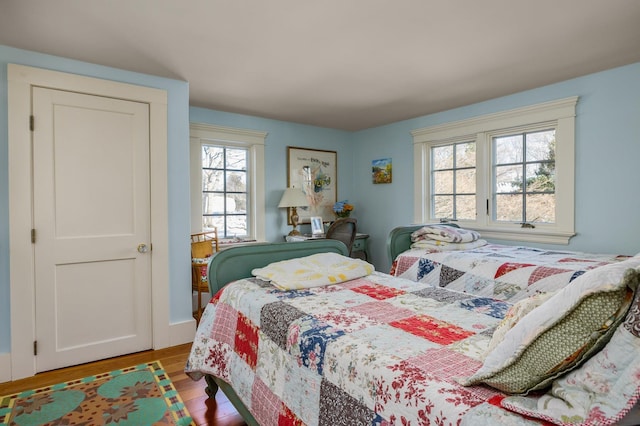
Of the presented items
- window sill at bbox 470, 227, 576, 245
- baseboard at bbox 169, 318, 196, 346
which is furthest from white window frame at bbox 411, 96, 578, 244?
baseboard at bbox 169, 318, 196, 346

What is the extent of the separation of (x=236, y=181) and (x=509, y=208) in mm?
3037

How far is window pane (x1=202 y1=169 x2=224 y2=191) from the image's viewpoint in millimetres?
4113

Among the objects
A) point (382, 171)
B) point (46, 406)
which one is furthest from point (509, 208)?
point (46, 406)

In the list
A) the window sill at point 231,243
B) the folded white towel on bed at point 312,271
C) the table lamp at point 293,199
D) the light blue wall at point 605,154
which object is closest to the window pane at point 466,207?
the light blue wall at point 605,154

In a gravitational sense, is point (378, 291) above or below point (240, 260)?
below

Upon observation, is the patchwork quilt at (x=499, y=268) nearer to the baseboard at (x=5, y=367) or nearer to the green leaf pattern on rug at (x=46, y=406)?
the green leaf pattern on rug at (x=46, y=406)

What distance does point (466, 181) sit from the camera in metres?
4.06

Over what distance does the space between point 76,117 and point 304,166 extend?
269cm

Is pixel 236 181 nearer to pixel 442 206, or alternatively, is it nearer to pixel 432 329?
pixel 442 206

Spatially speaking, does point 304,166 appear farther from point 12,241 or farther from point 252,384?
point 252,384

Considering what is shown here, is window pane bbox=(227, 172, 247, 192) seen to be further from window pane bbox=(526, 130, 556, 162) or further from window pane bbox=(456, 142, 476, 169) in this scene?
window pane bbox=(526, 130, 556, 162)

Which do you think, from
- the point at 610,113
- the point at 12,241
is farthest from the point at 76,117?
the point at 610,113

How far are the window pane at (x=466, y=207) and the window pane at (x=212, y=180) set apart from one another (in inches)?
108

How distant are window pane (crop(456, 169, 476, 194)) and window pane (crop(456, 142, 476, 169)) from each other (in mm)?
78
